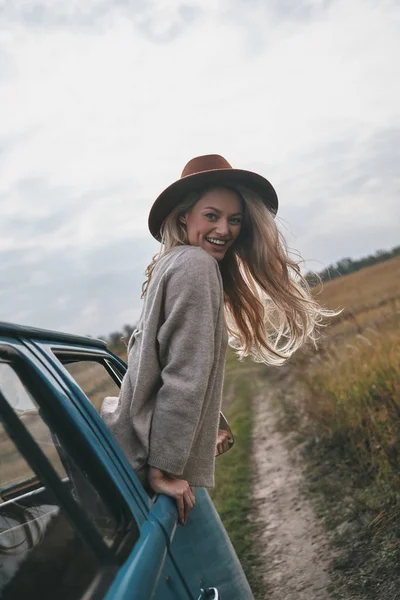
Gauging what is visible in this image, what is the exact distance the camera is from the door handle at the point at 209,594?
1768 millimetres

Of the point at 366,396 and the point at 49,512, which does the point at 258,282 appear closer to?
the point at 49,512

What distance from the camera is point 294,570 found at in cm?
429

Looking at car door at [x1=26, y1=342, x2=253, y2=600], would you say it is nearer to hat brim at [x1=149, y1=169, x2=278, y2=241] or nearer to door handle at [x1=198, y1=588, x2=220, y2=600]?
→ door handle at [x1=198, y1=588, x2=220, y2=600]

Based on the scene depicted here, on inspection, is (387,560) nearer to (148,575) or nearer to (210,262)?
(210,262)

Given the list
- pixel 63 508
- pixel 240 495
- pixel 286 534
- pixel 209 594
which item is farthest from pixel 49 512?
pixel 240 495

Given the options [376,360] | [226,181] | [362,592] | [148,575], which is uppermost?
[226,181]

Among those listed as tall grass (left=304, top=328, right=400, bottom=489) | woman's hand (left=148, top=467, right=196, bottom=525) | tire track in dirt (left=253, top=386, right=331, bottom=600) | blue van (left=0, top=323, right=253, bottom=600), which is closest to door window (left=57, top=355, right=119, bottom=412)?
blue van (left=0, top=323, right=253, bottom=600)

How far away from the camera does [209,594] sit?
6.00 feet

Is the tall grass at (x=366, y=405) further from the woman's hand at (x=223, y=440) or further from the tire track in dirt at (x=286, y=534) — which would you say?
the woman's hand at (x=223, y=440)

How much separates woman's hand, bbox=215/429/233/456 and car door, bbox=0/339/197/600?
0.81m

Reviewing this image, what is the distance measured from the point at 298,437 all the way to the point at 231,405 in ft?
18.1

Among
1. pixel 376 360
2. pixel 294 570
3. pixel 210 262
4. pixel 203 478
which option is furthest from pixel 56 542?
pixel 376 360

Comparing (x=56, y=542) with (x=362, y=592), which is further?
(x=362, y=592)

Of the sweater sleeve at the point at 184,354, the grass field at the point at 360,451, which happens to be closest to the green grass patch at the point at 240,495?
the grass field at the point at 360,451
